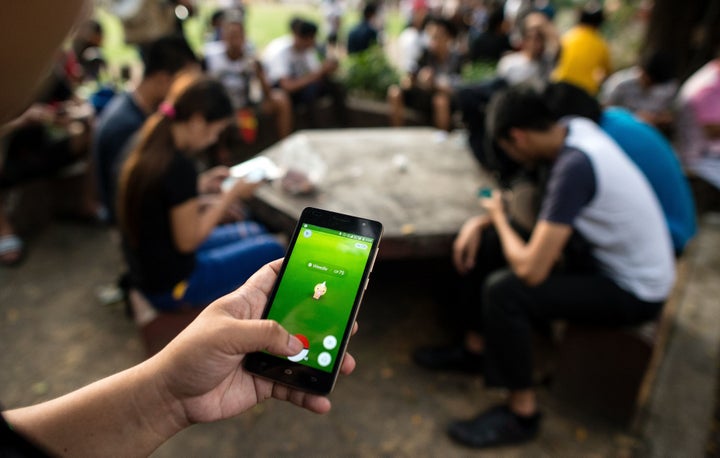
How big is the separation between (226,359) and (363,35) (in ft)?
23.7

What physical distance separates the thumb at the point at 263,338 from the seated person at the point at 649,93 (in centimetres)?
439

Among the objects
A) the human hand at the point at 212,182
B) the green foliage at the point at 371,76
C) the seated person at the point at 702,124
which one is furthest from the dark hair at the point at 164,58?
the seated person at the point at 702,124

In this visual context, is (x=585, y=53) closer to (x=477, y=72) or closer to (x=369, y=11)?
(x=477, y=72)

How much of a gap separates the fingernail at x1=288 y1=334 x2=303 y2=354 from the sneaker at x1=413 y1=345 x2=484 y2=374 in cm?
207

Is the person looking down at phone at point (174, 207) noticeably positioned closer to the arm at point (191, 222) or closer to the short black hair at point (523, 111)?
the arm at point (191, 222)

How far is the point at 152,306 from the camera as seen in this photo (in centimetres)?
244

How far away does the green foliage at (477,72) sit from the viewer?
5211 millimetres

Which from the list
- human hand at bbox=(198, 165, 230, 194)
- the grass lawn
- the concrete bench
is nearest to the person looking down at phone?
human hand at bbox=(198, 165, 230, 194)

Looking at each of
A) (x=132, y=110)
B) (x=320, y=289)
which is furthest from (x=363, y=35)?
(x=320, y=289)

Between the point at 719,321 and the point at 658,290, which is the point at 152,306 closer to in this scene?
the point at 658,290

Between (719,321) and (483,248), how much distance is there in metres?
1.81

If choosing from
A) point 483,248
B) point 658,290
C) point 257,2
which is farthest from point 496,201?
point 257,2

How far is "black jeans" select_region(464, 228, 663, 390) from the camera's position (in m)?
2.21

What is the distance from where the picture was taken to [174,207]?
85.9 inches
